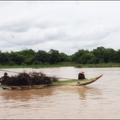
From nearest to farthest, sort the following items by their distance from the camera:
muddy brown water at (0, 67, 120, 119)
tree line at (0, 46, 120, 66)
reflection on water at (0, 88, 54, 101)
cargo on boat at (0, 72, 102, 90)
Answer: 1. muddy brown water at (0, 67, 120, 119)
2. reflection on water at (0, 88, 54, 101)
3. cargo on boat at (0, 72, 102, 90)
4. tree line at (0, 46, 120, 66)

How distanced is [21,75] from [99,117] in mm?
8130

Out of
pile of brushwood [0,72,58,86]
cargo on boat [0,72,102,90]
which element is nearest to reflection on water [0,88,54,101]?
cargo on boat [0,72,102,90]

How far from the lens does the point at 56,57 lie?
6128 centimetres

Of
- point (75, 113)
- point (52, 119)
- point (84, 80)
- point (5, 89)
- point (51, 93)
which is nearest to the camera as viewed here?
point (52, 119)

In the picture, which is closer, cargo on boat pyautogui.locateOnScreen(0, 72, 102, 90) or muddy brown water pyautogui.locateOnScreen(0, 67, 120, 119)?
muddy brown water pyautogui.locateOnScreen(0, 67, 120, 119)

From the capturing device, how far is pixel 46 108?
412 inches

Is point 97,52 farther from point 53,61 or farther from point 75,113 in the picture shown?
point 75,113

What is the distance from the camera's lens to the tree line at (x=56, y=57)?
58.8m

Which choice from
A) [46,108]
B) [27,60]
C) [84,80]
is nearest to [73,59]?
[27,60]

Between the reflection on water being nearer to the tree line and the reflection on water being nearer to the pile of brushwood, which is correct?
the pile of brushwood

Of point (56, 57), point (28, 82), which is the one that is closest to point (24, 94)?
point (28, 82)

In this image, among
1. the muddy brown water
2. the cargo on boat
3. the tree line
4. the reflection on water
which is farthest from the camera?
the tree line

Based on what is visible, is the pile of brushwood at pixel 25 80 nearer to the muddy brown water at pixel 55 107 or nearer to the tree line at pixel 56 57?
the muddy brown water at pixel 55 107

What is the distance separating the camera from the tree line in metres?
58.8
